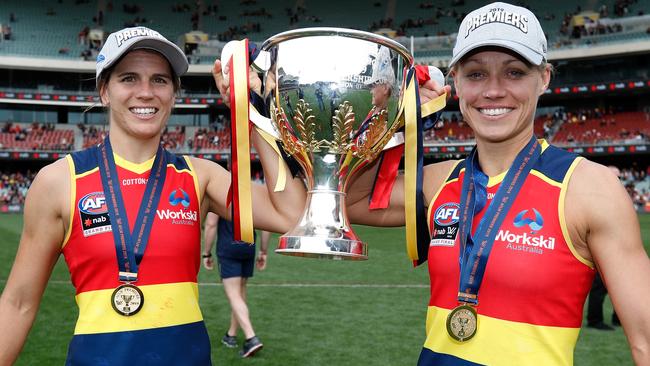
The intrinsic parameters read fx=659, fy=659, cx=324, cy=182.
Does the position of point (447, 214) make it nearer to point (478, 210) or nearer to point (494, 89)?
point (478, 210)

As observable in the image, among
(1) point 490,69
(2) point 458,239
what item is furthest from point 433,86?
(2) point 458,239

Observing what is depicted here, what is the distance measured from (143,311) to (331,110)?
3.11ft

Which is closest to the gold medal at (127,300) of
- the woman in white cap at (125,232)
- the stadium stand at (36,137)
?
the woman in white cap at (125,232)

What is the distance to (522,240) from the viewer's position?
193cm

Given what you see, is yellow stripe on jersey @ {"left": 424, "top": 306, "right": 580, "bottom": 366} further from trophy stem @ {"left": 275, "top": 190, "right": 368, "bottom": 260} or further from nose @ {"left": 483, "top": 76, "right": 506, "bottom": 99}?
nose @ {"left": 483, "top": 76, "right": 506, "bottom": 99}

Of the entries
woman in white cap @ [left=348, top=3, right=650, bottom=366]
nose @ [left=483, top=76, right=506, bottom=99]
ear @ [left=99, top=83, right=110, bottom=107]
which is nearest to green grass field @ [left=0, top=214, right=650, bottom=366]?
ear @ [left=99, top=83, right=110, bottom=107]

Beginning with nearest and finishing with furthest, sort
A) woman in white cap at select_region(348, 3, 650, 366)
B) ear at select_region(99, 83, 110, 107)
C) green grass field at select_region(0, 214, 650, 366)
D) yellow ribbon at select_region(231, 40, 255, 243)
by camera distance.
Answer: woman in white cap at select_region(348, 3, 650, 366) → yellow ribbon at select_region(231, 40, 255, 243) → ear at select_region(99, 83, 110, 107) → green grass field at select_region(0, 214, 650, 366)

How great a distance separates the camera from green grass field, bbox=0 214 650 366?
6.11 metres

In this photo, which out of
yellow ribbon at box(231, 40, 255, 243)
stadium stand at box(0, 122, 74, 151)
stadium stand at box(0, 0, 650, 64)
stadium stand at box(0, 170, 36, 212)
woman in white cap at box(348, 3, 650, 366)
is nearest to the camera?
woman in white cap at box(348, 3, 650, 366)

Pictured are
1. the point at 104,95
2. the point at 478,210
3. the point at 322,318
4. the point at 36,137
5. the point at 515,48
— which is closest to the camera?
the point at 515,48

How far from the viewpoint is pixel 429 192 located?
227cm

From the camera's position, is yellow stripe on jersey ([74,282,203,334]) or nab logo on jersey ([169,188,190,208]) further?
nab logo on jersey ([169,188,190,208])

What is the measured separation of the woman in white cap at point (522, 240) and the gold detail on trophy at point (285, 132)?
20.6 inches

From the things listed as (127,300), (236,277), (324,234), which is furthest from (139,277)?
(236,277)
